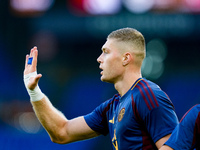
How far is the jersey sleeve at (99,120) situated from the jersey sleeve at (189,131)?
61.7 inches

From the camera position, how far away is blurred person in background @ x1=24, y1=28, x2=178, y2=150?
3.72 metres

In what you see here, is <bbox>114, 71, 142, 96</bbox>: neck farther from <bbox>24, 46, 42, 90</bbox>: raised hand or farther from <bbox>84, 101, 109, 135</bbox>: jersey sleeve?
<bbox>24, 46, 42, 90</bbox>: raised hand

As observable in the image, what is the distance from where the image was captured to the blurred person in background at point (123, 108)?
3.72m

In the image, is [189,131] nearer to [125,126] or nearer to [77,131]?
[125,126]

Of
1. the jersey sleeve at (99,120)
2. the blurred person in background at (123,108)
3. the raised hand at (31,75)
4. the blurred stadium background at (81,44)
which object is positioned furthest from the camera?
the blurred stadium background at (81,44)

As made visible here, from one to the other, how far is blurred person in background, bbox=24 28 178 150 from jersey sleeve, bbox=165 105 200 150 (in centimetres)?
52

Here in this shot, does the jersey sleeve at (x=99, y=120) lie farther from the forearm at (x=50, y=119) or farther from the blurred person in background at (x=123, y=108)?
the forearm at (x=50, y=119)

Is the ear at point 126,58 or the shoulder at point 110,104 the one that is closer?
the ear at point 126,58

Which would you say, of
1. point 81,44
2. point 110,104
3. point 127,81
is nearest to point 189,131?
point 127,81

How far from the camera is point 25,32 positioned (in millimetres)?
16703

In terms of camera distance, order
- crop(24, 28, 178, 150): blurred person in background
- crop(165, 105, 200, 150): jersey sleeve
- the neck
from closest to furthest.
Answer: crop(165, 105, 200, 150): jersey sleeve
crop(24, 28, 178, 150): blurred person in background
the neck

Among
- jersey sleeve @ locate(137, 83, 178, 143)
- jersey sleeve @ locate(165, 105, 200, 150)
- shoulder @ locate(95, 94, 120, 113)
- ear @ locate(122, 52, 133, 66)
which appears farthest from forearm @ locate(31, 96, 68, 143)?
jersey sleeve @ locate(165, 105, 200, 150)

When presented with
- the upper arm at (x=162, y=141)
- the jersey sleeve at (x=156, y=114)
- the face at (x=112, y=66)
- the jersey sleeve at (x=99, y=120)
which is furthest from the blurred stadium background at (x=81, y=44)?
the upper arm at (x=162, y=141)

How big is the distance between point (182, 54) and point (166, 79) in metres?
2.42
